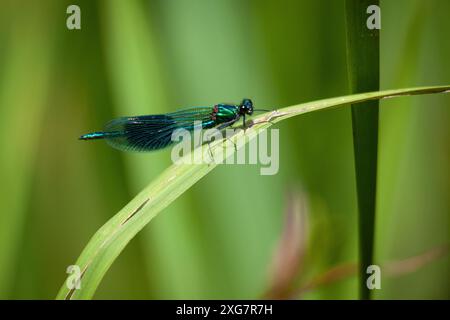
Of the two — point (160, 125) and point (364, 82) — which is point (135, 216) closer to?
point (364, 82)

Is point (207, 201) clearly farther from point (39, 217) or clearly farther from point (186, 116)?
point (39, 217)

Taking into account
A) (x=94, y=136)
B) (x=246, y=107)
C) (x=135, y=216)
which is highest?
(x=246, y=107)

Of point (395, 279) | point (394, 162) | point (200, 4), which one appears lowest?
point (395, 279)

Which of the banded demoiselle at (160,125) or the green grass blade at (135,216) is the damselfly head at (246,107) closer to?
the banded demoiselle at (160,125)

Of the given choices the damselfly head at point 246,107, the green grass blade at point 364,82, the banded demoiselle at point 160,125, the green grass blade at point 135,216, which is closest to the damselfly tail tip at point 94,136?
the banded demoiselle at point 160,125

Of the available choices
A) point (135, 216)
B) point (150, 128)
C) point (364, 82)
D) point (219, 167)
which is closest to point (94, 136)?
point (150, 128)

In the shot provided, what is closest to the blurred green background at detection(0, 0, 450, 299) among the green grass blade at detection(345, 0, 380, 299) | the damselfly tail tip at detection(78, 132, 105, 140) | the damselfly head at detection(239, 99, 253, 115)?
the damselfly tail tip at detection(78, 132, 105, 140)

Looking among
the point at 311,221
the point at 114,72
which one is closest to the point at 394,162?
the point at 311,221
